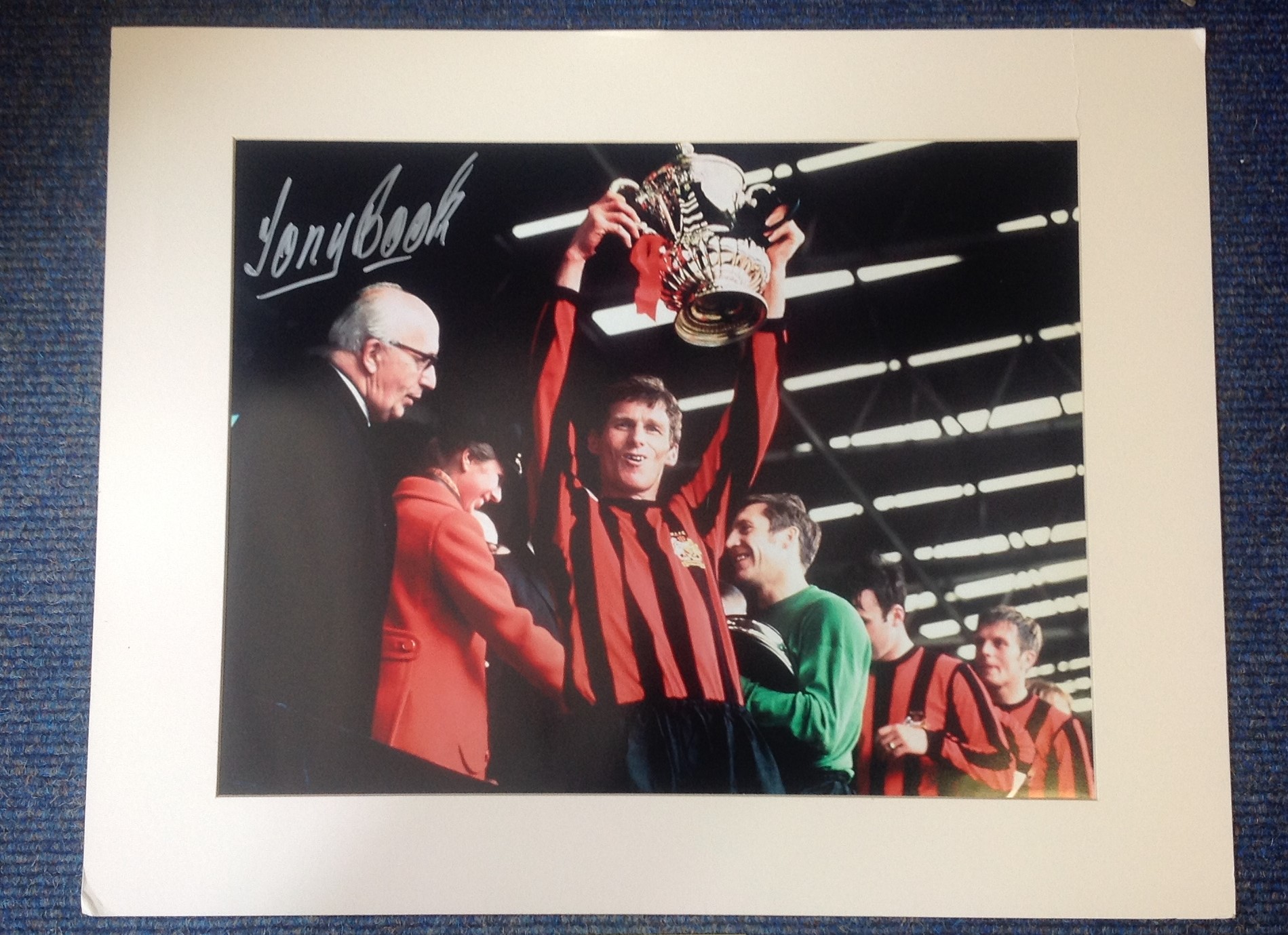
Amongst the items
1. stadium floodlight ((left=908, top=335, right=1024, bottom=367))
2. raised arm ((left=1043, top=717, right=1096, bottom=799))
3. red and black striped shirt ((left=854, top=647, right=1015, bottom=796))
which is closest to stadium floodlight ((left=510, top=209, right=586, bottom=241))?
stadium floodlight ((left=908, top=335, right=1024, bottom=367))

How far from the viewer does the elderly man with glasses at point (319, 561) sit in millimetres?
526

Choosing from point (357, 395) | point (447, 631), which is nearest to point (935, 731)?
point (447, 631)

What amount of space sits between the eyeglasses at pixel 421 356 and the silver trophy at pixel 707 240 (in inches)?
5.8

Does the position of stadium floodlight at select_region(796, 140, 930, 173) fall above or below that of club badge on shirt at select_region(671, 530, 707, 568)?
above

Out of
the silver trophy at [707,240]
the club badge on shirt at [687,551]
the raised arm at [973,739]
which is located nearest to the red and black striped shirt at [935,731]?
the raised arm at [973,739]

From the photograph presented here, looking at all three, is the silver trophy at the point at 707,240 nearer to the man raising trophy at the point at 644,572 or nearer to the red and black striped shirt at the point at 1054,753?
the man raising trophy at the point at 644,572

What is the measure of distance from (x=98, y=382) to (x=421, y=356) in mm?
208

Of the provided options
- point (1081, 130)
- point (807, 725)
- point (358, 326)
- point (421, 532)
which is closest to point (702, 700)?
point (807, 725)

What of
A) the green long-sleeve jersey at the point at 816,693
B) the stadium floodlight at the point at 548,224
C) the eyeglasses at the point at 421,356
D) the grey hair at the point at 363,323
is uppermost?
the stadium floodlight at the point at 548,224

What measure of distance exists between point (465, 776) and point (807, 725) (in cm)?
21

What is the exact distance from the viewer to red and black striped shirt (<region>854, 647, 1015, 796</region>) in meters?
0.53

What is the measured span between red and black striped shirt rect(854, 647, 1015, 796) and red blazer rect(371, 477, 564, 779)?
0.19m

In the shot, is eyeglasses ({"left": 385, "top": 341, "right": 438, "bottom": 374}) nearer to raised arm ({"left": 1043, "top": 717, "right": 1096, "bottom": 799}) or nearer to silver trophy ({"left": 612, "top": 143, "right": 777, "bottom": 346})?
silver trophy ({"left": 612, "top": 143, "right": 777, "bottom": 346})
